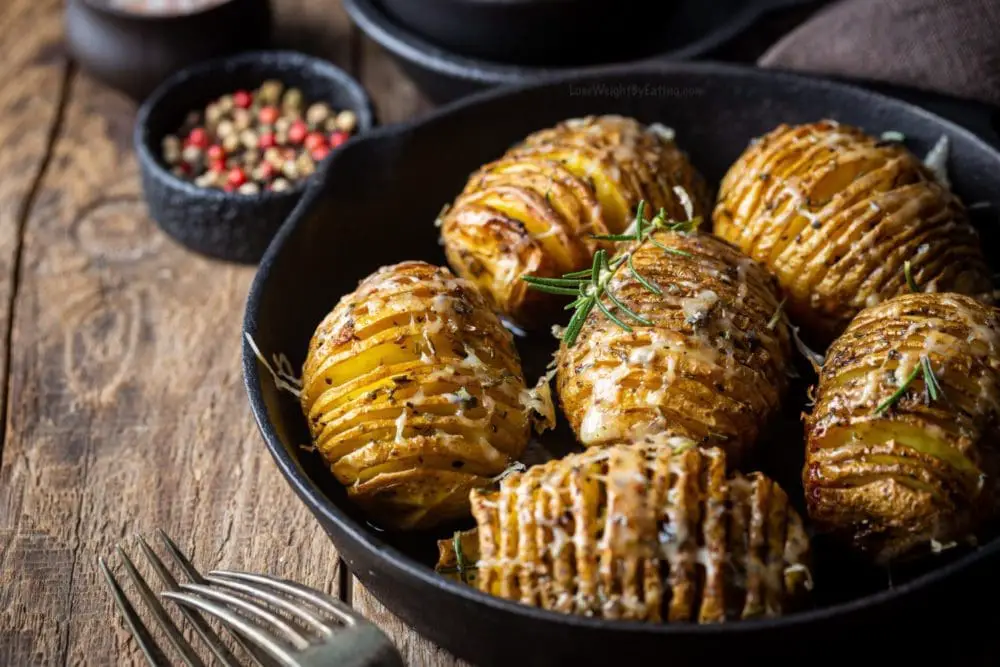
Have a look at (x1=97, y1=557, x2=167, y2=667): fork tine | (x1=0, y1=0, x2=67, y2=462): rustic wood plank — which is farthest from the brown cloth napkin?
(x1=0, y1=0, x2=67, y2=462): rustic wood plank

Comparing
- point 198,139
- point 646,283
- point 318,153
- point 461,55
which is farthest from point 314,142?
point 646,283

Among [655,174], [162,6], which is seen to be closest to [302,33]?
[162,6]

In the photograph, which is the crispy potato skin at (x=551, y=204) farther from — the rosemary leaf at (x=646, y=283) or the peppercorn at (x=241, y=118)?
the peppercorn at (x=241, y=118)

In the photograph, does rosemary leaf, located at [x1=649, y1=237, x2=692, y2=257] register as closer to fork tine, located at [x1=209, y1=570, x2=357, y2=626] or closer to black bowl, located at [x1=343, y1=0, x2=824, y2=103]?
fork tine, located at [x1=209, y1=570, x2=357, y2=626]

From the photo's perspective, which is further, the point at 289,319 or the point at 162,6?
the point at 162,6

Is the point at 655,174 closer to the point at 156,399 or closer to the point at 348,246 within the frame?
Result: the point at 348,246

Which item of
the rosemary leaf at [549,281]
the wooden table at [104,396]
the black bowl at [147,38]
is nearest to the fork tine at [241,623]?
the wooden table at [104,396]
